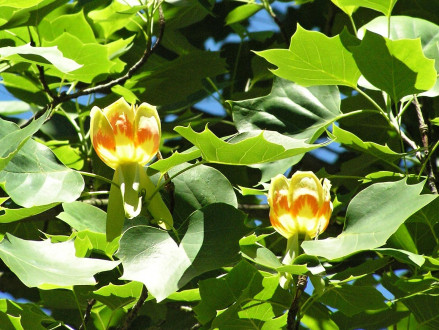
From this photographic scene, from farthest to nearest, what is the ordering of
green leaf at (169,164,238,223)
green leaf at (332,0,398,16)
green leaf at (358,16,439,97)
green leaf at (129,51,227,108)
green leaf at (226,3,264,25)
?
green leaf at (226,3,264,25), green leaf at (129,51,227,108), green leaf at (358,16,439,97), green leaf at (332,0,398,16), green leaf at (169,164,238,223)

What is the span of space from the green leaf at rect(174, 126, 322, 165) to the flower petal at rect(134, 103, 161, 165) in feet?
0.22

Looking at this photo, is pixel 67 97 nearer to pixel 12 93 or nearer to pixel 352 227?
pixel 12 93

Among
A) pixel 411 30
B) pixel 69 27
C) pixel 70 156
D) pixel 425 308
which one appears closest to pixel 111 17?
pixel 69 27

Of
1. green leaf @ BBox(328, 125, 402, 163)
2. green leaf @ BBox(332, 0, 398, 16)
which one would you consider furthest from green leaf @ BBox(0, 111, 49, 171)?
green leaf @ BBox(332, 0, 398, 16)

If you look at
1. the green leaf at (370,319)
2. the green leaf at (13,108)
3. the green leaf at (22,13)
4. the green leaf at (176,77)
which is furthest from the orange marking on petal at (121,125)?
the green leaf at (13,108)

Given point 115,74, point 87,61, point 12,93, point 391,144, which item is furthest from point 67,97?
point 391,144

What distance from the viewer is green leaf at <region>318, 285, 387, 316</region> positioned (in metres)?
1.23

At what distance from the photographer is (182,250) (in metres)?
1.15

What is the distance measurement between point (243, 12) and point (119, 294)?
1.12 metres

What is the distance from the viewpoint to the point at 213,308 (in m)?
1.25

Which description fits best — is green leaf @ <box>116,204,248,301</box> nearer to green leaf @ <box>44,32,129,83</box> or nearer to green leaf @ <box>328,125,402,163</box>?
green leaf @ <box>328,125,402,163</box>

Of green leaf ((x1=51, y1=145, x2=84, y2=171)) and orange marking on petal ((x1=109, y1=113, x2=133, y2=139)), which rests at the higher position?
orange marking on petal ((x1=109, y1=113, x2=133, y2=139))

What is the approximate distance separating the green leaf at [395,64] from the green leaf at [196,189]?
32cm

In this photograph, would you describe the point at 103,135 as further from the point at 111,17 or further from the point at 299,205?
the point at 111,17
